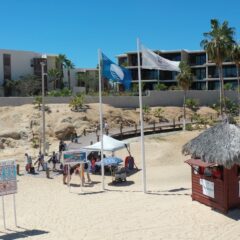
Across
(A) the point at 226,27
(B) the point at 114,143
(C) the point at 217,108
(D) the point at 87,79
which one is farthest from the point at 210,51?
(D) the point at 87,79

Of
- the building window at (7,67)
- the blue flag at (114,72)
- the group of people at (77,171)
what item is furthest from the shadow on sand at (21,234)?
the building window at (7,67)

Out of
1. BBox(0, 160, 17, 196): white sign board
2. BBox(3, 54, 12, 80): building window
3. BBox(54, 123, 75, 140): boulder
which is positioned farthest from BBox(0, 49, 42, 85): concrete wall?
BBox(0, 160, 17, 196): white sign board

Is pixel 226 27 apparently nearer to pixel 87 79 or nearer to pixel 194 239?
pixel 194 239

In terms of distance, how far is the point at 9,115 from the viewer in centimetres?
5291

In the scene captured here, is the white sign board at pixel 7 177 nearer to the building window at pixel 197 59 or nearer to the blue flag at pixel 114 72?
the blue flag at pixel 114 72

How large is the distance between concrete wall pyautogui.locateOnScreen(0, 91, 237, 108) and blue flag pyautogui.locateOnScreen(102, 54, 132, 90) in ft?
117

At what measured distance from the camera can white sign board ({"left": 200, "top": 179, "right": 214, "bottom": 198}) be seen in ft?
56.7

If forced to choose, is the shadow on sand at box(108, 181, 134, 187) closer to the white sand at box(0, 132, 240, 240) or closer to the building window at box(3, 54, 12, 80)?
the white sand at box(0, 132, 240, 240)

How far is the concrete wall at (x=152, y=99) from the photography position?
56312mm

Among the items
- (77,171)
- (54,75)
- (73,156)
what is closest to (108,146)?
(77,171)

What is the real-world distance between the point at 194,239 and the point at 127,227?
245cm

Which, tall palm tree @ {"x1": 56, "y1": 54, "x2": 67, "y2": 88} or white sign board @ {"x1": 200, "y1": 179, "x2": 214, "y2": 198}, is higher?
tall palm tree @ {"x1": 56, "y1": 54, "x2": 67, "y2": 88}

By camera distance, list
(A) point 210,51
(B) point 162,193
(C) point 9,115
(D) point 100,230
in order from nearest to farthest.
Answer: (D) point 100,230 < (B) point 162,193 < (A) point 210,51 < (C) point 9,115

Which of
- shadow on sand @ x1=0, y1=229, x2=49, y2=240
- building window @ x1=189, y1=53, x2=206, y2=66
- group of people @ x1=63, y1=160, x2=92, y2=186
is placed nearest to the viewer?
shadow on sand @ x1=0, y1=229, x2=49, y2=240
